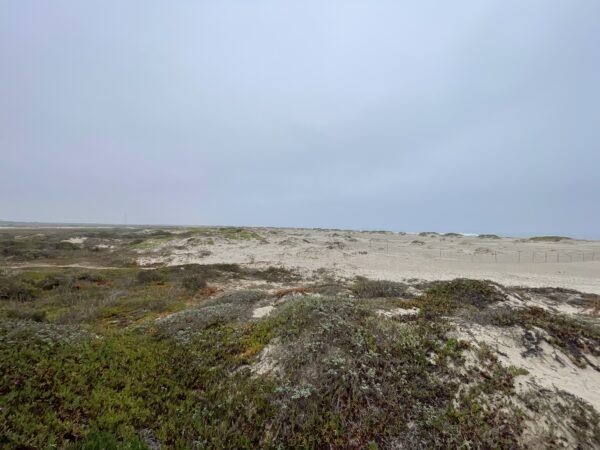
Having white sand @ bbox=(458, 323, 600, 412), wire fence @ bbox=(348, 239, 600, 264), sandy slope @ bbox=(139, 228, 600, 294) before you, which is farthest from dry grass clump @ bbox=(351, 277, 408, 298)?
wire fence @ bbox=(348, 239, 600, 264)

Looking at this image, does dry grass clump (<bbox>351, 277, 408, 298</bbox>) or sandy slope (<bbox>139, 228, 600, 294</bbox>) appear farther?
sandy slope (<bbox>139, 228, 600, 294</bbox>)

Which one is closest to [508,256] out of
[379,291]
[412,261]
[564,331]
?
[412,261]

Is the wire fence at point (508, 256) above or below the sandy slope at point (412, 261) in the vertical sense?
above

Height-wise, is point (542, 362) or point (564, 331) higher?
point (564, 331)

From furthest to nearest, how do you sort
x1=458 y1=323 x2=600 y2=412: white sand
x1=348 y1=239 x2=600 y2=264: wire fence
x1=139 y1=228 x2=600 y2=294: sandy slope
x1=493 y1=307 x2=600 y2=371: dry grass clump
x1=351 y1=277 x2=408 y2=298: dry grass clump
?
x1=348 y1=239 x2=600 y2=264: wire fence
x1=139 y1=228 x2=600 y2=294: sandy slope
x1=351 y1=277 x2=408 y2=298: dry grass clump
x1=493 y1=307 x2=600 y2=371: dry grass clump
x1=458 y1=323 x2=600 y2=412: white sand

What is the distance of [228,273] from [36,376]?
21.6 m

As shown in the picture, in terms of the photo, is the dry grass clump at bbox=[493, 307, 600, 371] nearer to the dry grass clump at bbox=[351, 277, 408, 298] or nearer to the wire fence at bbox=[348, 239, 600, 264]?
the dry grass clump at bbox=[351, 277, 408, 298]

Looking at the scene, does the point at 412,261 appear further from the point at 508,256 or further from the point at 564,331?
the point at 564,331

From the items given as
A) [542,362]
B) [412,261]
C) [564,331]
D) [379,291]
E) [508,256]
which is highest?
[508,256]

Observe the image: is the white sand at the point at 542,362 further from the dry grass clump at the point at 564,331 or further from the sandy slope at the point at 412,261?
the sandy slope at the point at 412,261

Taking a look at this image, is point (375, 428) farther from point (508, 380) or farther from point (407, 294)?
point (407, 294)

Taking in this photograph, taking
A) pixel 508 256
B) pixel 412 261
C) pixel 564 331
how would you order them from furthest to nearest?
pixel 508 256 < pixel 412 261 < pixel 564 331

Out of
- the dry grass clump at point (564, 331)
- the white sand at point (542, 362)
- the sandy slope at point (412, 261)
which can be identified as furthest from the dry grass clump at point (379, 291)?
the sandy slope at point (412, 261)

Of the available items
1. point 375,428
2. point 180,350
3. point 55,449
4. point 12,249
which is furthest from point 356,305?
point 12,249
